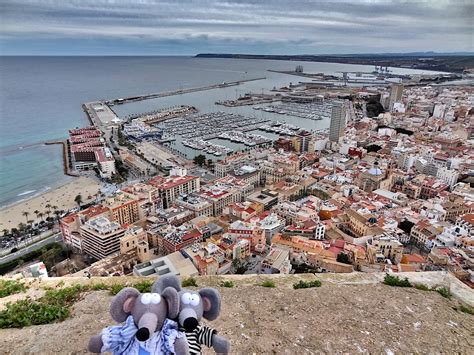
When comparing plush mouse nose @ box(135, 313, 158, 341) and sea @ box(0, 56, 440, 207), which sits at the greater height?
plush mouse nose @ box(135, 313, 158, 341)

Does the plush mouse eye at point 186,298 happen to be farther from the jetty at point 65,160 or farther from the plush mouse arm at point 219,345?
the jetty at point 65,160

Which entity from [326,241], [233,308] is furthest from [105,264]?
[233,308]

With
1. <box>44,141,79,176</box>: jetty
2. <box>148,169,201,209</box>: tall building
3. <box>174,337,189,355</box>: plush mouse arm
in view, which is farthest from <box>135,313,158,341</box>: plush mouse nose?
<box>44,141,79,176</box>: jetty

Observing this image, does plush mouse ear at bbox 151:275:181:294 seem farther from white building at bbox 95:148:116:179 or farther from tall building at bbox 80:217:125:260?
white building at bbox 95:148:116:179

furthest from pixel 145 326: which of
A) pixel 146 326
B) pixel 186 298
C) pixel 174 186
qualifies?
pixel 174 186

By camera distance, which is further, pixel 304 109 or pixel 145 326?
pixel 304 109

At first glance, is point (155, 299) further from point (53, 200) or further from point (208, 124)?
point (208, 124)

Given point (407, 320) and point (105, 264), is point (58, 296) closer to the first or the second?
point (407, 320)
